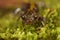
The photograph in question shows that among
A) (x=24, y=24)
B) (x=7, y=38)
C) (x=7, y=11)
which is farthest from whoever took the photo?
(x=7, y=11)

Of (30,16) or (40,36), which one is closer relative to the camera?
(40,36)

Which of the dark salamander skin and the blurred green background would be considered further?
the dark salamander skin

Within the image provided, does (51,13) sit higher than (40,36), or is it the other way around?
(51,13)

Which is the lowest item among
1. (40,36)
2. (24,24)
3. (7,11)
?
(40,36)

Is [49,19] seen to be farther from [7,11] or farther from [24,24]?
[7,11]

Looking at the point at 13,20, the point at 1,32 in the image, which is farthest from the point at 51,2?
the point at 1,32

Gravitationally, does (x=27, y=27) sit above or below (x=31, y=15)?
below

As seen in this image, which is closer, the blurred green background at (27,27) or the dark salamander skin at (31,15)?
the blurred green background at (27,27)

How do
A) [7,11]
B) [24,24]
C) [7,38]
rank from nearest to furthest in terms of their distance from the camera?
[7,38]
[24,24]
[7,11]
